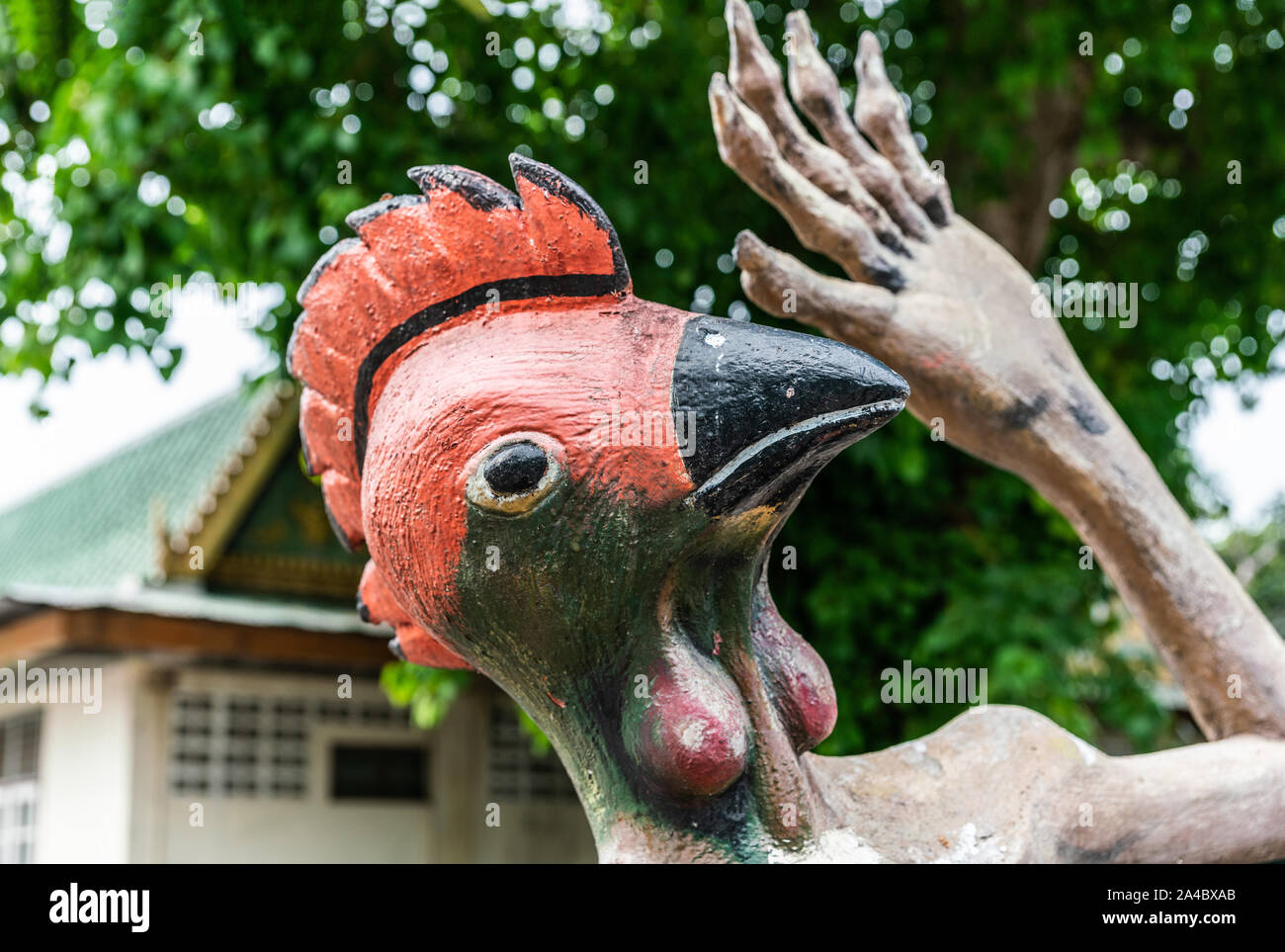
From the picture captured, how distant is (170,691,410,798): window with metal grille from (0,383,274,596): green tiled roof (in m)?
0.77

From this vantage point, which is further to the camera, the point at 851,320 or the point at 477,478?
the point at 851,320

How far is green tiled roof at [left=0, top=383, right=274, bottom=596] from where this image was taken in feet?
20.8

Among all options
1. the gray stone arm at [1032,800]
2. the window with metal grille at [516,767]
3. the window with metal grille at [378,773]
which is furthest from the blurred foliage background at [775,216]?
the window with metal grille at [516,767]

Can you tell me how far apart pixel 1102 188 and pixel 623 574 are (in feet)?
16.4

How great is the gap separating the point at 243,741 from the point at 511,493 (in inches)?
Answer: 223

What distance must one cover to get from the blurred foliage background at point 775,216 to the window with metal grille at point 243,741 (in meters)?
2.53

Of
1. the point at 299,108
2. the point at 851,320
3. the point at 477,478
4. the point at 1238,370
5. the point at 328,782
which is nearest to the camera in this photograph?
the point at 477,478

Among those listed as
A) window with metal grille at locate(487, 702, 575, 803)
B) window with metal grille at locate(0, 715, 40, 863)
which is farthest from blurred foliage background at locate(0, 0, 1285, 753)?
window with metal grille at locate(0, 715, 40, 863)

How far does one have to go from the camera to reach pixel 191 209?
3.87m

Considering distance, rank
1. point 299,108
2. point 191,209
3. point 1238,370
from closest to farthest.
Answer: point 299,108
point 191,209
point 1238,370

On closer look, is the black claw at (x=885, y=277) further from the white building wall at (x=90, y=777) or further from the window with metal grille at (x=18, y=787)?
the window with metal grille at (x=18, y=787)
